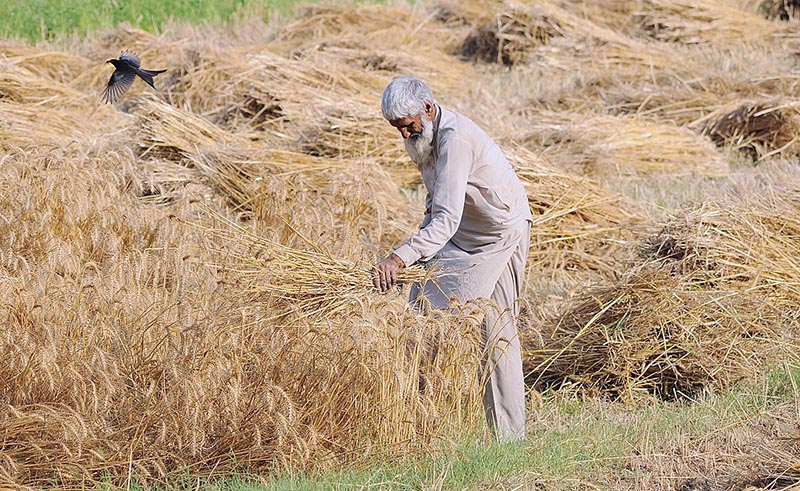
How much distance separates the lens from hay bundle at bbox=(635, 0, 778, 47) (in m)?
12.2

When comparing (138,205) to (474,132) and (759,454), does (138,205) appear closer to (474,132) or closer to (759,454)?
(474,132)

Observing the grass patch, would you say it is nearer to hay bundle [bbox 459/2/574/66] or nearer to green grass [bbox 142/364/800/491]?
hay bundle [bbox 459/2/574/66]

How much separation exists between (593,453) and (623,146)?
4830 millimetres

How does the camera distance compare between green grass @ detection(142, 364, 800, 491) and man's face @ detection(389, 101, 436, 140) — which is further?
man's face @ detection(389, 101, 436, 140)

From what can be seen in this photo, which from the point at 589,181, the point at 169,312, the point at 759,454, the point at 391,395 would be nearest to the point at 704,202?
the point at 589,181

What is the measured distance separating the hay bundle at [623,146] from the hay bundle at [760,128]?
306 mm

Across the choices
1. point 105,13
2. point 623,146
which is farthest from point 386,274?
point 105,13

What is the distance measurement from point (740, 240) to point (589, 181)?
1.87 metres

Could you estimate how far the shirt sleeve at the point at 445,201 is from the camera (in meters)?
3.75

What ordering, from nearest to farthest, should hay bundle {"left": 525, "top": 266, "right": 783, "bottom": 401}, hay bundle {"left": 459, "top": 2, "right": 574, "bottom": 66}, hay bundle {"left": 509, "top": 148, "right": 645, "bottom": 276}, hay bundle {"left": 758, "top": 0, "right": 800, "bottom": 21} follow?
hay bundle {"left": 525, "top": 266, "right": 783, "bottom": 401} < hay bundle {"left": 509, "top": 148, "right": 645, "bottom": 276} < hay bundle {"left": 459, "top": 2, "right": 574, "bottom": 66} < hay bundle {"left": 758, "top": 0, "right": 800, "bottom": 21}

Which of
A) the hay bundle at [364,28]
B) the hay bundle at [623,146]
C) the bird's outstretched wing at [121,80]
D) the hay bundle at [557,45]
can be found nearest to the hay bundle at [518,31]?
the hay bundle at [557,45]

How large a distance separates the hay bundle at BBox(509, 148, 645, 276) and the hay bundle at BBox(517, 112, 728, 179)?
2.26ft

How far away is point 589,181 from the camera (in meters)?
6.96

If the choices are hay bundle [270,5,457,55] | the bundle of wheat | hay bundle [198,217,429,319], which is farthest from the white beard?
the bundle of wheat
